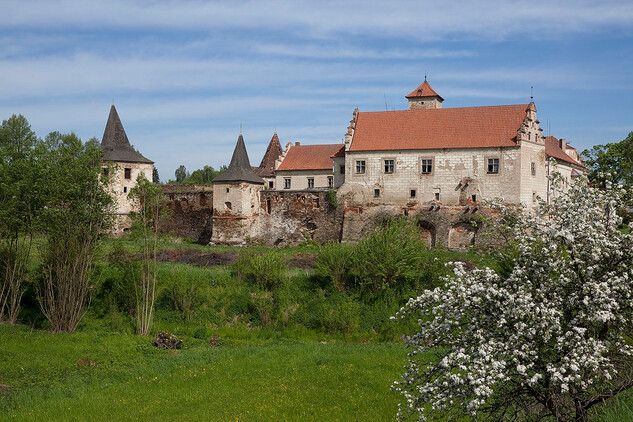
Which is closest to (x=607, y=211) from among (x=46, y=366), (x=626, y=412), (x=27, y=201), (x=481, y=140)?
(x=626, y=412)

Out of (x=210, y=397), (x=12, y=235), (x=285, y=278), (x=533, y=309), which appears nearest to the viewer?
(x=533, y=309)

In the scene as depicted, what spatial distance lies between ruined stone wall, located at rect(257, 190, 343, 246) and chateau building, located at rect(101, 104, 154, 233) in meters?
7.89

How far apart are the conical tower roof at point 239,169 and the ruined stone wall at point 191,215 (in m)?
2.34

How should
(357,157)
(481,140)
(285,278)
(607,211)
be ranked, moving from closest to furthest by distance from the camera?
(607,211), (285,278), (481,140), (357,157)

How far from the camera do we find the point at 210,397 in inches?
563

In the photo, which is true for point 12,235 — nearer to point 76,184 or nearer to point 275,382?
point 76,184

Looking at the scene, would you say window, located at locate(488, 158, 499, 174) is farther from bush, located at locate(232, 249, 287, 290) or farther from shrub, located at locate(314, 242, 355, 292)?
bush, located at locate(232, 249, 287, 290)

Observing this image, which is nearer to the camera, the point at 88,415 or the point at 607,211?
the point at 607,211

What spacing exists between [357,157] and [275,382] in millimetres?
22564

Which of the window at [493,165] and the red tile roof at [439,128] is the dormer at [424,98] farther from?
the window at [493,165]

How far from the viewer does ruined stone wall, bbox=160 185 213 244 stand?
1518 inches

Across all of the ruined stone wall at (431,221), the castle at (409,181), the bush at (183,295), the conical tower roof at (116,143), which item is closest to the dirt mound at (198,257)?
the castle at (409,181)

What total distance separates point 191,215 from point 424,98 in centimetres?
1996

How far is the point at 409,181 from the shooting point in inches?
1394
